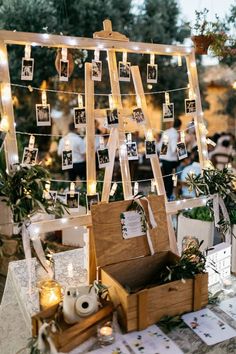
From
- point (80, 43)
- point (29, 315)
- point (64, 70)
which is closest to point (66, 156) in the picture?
point (64, 70)

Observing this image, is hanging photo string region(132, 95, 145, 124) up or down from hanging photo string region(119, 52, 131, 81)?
down

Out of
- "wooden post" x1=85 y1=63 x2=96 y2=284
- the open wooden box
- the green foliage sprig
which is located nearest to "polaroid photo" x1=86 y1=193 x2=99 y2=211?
"wooden post" x1=85 y1=63 x2=96 y2=284

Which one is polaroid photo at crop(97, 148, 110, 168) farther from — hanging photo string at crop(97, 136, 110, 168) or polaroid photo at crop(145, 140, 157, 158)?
polaroid photo at crop(145, 140, 157, 158)

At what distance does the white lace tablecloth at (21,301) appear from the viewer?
68.3 inches

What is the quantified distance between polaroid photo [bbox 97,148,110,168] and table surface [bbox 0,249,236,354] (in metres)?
0.64

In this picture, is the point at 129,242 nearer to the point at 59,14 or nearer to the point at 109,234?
the point at 109,234

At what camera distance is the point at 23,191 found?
5.55ft

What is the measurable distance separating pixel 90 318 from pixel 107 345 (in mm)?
124

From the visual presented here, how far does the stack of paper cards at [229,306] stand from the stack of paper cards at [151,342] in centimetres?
37

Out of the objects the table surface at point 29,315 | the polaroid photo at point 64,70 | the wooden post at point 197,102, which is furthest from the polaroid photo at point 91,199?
the wooden post at point 197,102

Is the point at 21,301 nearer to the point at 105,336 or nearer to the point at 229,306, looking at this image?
the point at 105,336

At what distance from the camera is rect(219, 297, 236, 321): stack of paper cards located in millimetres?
1733

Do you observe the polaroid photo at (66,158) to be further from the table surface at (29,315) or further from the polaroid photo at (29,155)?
the table surface at (29,315)

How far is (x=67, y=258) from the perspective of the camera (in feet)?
7.69
